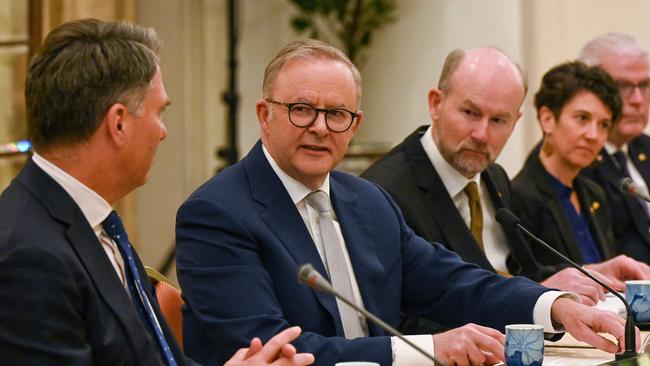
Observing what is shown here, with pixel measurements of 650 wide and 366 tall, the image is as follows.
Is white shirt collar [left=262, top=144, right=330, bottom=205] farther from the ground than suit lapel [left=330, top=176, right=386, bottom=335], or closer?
farther from the ground

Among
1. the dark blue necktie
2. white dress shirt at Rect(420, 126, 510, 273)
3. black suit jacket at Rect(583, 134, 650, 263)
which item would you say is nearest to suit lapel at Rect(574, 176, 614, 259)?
black suit jacket at Rect(583, 134, 650, 263)

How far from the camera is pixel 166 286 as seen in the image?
286 centimetres

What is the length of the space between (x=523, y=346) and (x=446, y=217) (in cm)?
111

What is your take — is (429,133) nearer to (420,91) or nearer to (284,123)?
(284,123)

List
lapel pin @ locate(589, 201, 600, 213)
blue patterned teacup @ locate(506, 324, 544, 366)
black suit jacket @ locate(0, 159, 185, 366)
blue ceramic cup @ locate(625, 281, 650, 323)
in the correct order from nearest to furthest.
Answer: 1. black suit jacket @ locate(0, 159, 185, 366)
2. blue patterned teacup @ locate(506, 324, 544, 366)
3. blue ceramic cup @ locate(625, 281, 650, 323)
4. lapel pin @ locate(589, 201, 600, 213)

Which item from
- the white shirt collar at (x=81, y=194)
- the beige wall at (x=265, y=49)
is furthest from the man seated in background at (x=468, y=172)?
the beige wall at (x=265, y=49)

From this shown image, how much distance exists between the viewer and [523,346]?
2432mm

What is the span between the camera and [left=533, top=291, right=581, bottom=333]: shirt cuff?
288 cm

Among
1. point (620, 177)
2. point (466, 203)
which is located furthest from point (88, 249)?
point (620, 177)

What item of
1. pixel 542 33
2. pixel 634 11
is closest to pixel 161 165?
pixel 542 33

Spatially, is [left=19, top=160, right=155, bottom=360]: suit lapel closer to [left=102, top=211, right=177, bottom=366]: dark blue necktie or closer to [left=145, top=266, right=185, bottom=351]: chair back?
[left=102, top=211, right=177, bottom=366]: dark blue necktie

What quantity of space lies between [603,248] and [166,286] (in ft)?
6.57

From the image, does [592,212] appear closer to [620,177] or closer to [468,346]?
[620,177]

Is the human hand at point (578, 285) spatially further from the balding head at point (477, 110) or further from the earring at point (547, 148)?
the earring at point (547, 148)
